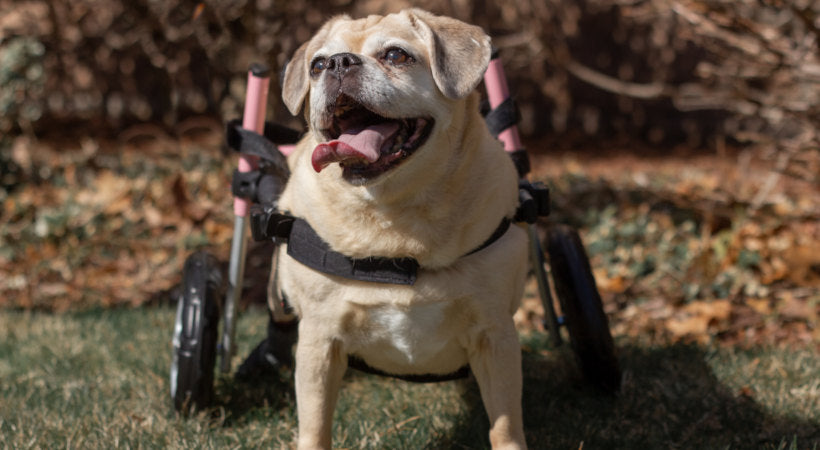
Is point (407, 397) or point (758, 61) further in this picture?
point (758, 61)

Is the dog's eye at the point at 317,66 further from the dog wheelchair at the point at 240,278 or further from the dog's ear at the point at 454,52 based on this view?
the dog wheelchair at the point at 240,278

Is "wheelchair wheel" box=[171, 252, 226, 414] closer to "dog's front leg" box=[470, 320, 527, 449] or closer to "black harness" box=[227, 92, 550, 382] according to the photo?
"black harness" box=[227, 92, 550, 382]

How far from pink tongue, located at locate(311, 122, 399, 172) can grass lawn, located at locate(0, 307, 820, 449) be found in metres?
1.03

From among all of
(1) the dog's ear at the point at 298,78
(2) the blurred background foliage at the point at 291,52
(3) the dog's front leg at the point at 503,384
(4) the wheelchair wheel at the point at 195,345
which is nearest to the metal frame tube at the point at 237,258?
(4) the wheelchair wheel at the point at 195,345

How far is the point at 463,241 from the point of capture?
228 centimetres

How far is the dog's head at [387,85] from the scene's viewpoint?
216 cm

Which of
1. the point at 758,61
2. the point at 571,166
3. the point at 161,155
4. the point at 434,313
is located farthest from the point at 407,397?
the point at 161,155

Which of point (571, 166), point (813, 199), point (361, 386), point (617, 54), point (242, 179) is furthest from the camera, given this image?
point (617, 54)

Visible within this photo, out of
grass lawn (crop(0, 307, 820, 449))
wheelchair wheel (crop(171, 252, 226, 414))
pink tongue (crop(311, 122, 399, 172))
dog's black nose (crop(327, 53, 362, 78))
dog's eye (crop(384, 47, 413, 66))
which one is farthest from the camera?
wheelchair wheel (crop(171, 252, 226, 414))

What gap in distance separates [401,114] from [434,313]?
22.5 inches

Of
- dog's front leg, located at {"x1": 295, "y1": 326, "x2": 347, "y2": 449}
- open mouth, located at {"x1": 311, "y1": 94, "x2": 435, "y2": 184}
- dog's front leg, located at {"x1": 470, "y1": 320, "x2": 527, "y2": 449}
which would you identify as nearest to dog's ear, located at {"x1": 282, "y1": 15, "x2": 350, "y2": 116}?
open mouth, located at {"x1": 311, "y1": 94, "x2": 435, "y2": 184}

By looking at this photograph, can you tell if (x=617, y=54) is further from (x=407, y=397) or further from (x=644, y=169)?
(x=407, y=397)

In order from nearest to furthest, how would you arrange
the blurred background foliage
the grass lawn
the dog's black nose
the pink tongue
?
the pink tongue, the dog's black nose, the grass lawn, the blurred background foliage

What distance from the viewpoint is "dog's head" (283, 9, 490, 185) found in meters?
2.16
